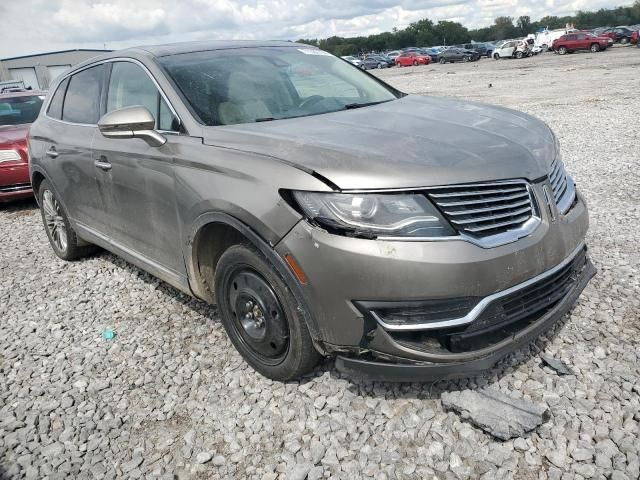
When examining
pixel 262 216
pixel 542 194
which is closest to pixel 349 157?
pixel 262 216

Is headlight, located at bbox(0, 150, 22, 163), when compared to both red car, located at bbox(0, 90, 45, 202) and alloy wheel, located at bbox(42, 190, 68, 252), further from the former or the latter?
alloy wheel, located at bbox(42, 190, 68, 252)

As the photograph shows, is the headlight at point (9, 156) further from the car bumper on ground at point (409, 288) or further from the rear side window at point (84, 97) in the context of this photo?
the car bumper on ground at point (409, 288)

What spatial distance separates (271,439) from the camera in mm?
2598

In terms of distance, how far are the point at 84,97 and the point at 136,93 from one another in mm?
1014

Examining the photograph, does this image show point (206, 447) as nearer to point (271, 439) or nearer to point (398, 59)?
point (271, 439)

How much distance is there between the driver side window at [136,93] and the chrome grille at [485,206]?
168cm

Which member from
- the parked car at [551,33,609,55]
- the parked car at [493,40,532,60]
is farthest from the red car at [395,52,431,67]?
the parked car at [551,33,609,55]

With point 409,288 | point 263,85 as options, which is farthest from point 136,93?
point 409,288

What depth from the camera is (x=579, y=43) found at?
42.4 m

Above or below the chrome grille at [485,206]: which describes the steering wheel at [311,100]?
above

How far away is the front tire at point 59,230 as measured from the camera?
4.91 meters

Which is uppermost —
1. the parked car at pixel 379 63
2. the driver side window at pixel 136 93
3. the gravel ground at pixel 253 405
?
the driver side window at pixel 136 93

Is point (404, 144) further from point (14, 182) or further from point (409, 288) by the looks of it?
point (14, 182)

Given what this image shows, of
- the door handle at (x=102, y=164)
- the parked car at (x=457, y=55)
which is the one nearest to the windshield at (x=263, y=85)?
the door handle at (x=102, y=164)
